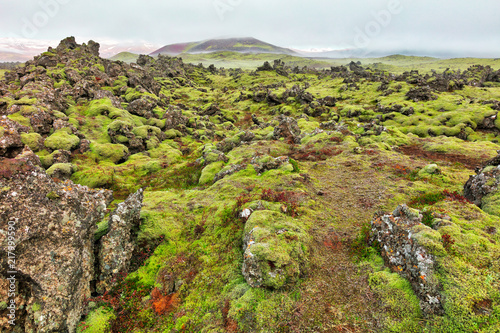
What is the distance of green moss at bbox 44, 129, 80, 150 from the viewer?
99.8ft

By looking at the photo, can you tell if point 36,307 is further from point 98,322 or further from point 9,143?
point 9,143

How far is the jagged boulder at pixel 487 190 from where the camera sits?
12.9 meters

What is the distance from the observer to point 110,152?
33.7m

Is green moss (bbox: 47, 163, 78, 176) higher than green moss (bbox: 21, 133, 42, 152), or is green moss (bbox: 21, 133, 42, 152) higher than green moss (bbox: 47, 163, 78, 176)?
green moss (bbox: 21, 133, 42, 152)

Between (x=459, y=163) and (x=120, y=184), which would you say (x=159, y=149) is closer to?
(x=120, y=184)

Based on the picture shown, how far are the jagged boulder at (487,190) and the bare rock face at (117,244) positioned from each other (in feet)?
72.4

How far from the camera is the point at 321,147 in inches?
1296

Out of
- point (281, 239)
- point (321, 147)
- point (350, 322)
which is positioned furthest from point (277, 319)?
point (321, 147)

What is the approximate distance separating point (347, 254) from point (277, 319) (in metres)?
5.79

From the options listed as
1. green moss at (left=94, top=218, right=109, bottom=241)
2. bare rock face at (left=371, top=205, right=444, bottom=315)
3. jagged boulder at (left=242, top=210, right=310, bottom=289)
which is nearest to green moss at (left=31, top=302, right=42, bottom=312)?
green moss at (left=94, top=218, right=109, bottom=241)

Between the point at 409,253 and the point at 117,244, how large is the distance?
15631mm

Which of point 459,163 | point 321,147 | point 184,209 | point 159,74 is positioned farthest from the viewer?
point 159,74

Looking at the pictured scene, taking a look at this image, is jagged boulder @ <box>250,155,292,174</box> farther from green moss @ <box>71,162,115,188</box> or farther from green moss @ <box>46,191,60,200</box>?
green moss @ <box>71,162,115,188</box>

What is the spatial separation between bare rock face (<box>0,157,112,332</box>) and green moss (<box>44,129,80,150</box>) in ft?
88.6
